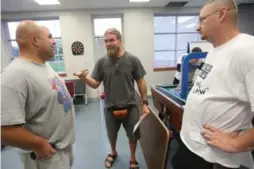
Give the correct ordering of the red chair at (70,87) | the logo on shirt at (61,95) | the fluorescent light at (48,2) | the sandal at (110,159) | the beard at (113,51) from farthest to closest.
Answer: the red chair at (70,87) < the fluorescent light at (48,2) < the sandal at (110,159) < the beard at (113,51) < the logo on shirt at (61,95)

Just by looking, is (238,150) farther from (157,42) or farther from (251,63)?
(157,42)

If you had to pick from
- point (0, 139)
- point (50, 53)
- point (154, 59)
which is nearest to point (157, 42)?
point (154, 59)

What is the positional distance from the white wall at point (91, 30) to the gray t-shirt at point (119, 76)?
3560 millimetres

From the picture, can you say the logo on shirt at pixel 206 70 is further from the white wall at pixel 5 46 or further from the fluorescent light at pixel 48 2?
the white wall at pixel 5 46

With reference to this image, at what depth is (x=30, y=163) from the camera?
3.77 ft

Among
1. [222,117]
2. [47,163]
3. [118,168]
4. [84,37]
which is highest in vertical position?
[84,37]

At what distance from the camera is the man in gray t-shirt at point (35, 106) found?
0.92 meters

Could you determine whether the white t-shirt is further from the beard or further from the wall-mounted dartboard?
the wall-mounted dartboard

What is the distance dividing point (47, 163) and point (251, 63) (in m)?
1.34

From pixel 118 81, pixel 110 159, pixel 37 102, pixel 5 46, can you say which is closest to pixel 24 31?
pixel 37 102

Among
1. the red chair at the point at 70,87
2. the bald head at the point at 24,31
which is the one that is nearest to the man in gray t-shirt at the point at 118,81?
the bald head at the point at 24,31

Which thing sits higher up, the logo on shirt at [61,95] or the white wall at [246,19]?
the white wall at [246,19]

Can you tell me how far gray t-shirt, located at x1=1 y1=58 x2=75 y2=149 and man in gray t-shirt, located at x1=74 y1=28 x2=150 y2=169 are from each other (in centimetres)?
72

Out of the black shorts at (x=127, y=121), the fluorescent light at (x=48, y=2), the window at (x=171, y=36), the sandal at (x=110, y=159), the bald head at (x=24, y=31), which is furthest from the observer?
the window at (x=171, y=36)
